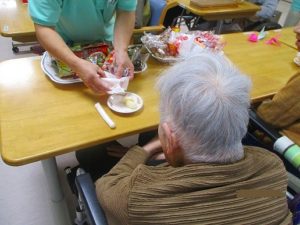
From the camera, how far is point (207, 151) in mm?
606

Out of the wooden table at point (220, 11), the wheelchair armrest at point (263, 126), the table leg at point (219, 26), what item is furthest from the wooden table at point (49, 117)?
the table leg at point (219, 26)

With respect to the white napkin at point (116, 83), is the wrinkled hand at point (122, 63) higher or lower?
higher

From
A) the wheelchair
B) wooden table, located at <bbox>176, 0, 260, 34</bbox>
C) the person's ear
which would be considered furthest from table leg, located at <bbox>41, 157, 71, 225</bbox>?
wooden table, located at <bbox>176, 0, 260, 34</bbox>

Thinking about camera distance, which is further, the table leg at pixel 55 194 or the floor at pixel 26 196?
the floor at pixel 26 196

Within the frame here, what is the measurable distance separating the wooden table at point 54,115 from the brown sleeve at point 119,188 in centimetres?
10

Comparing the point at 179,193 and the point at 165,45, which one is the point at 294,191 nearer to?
the point at 179,193

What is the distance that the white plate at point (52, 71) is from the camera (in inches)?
43.4

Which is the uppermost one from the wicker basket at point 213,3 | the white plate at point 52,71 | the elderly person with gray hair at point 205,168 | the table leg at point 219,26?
the elderly person with gray hair at point 205,168

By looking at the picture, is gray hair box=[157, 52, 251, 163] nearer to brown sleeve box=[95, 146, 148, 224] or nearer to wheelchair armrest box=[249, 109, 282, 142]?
brown sleeve box=[95, 146, 148, 224]

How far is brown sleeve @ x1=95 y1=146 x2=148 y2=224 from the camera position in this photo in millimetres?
655

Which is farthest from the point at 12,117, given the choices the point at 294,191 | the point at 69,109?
the point at 294,191

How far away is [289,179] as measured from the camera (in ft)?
3.28

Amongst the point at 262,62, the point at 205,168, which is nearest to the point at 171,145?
the point at 205,168

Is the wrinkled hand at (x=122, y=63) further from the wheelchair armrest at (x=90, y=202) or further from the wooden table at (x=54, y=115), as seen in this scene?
the wheelchair armrest at (x=90, y=202)
